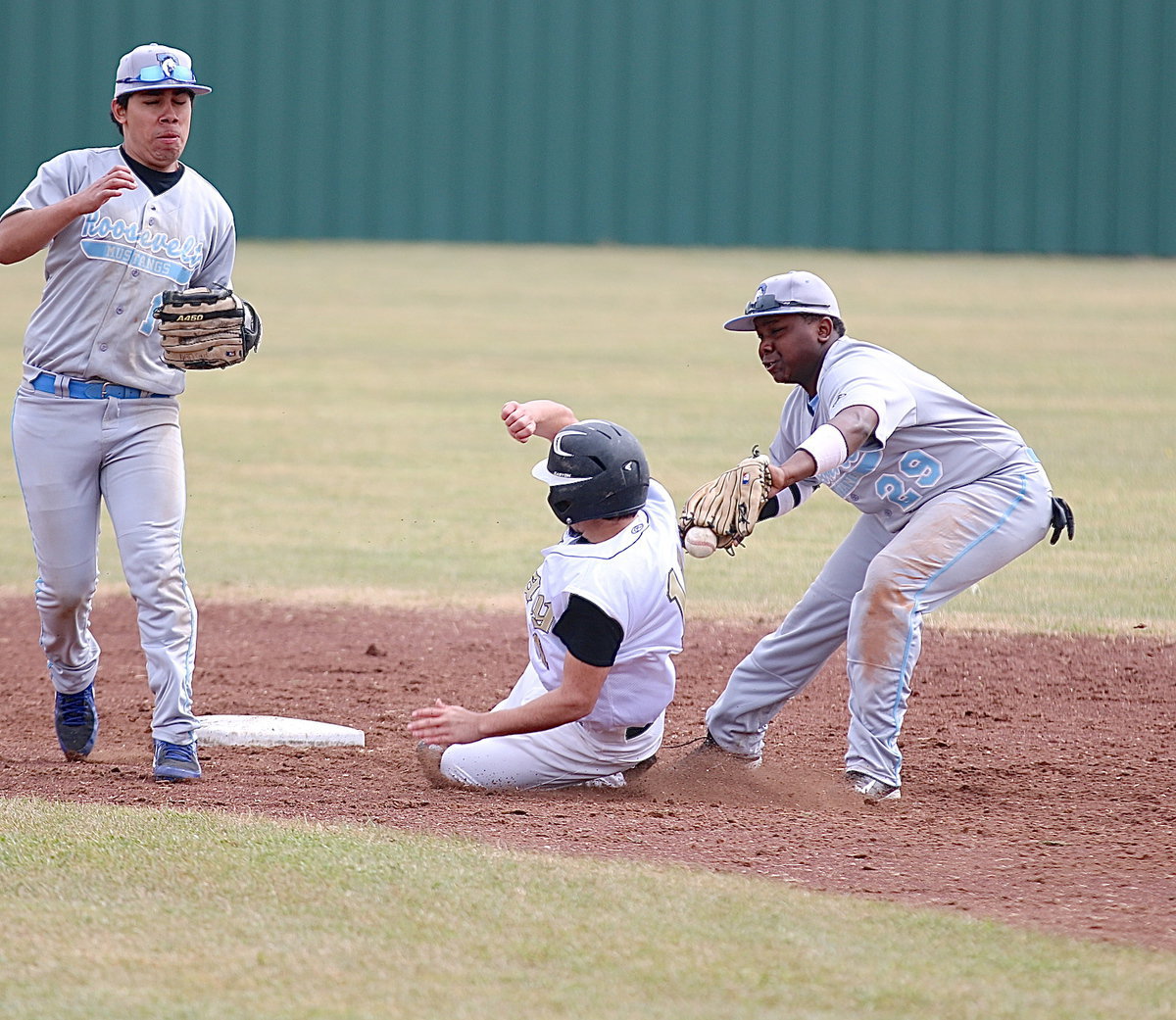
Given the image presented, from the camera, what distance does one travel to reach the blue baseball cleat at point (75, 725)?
5.36 m

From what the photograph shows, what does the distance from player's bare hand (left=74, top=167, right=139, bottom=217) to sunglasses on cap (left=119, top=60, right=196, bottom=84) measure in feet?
1.03

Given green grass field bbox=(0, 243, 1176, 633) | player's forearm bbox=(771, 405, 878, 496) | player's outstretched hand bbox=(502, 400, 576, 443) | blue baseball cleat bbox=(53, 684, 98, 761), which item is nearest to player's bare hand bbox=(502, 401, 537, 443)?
player's outstretched hand bbox=(502, 400, 576, 443)

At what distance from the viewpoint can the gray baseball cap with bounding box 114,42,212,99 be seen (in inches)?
187

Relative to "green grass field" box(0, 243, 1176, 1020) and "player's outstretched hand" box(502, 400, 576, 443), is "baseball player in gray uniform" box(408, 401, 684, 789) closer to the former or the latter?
"player's outstretched hand" box(502, 400, 576, 443)

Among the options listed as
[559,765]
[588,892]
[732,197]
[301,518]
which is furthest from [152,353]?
[732,197]

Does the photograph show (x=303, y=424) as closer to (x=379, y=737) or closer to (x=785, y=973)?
(x=379, y=737)

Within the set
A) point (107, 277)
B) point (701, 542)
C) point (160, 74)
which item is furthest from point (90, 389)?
point (701, 542)

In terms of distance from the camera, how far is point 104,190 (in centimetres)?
457

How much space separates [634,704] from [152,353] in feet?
5.71

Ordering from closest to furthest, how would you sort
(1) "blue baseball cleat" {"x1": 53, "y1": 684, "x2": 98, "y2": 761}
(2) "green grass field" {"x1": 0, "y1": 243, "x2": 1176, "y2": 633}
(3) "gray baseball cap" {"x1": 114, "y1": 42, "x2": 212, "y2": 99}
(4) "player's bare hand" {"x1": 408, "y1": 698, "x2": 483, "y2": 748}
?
(4) "player's bare hand" {"x1": 408, "y1": 698, "x2": 483, "y2": 748} → (3) "gray baseball cap" {"x1": 114, "y1": 42, "x2": 212, "y2": 99} → (1) "blue baseball cleat" {"x1": 53, "y1": 684, "x2": 98, "y2": 761} → (2) "green grass field" {"x1": 0, "y1": 243, "x2": 1176, "y2": 633}

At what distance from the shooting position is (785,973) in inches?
125

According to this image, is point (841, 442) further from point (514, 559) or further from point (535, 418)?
point (514, 559)

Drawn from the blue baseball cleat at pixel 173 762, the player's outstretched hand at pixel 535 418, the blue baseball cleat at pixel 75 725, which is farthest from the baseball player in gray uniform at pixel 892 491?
the blue baseball cleat at pixel 75 725

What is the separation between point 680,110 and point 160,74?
24.1 meters
